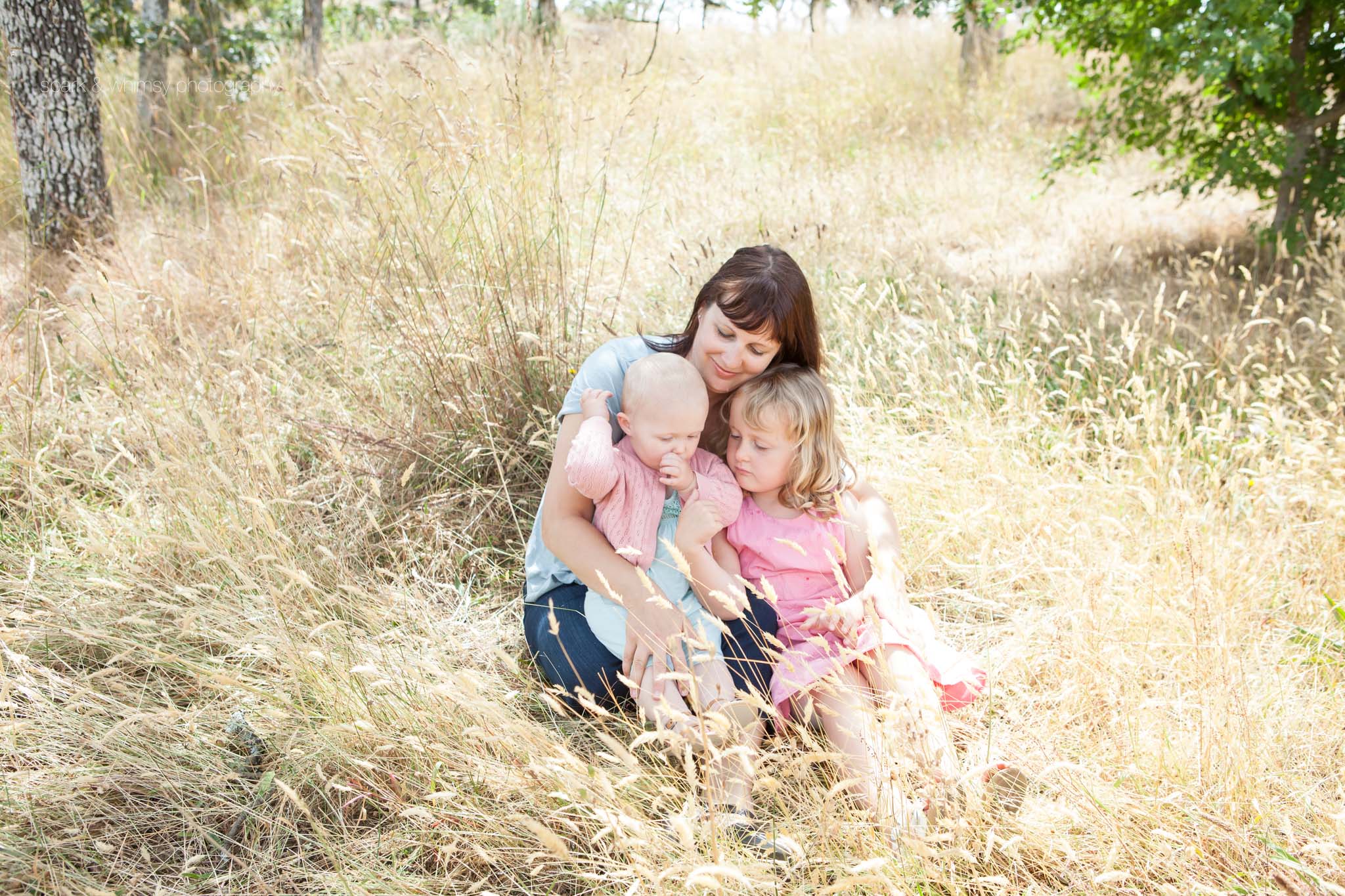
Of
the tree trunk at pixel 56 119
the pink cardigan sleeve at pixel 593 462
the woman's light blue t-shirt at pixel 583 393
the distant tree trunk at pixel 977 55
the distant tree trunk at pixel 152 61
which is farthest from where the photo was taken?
the distant tree trunk at pixel 977 55

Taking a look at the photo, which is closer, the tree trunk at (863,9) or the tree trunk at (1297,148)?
the tree trunk at (1297,148)

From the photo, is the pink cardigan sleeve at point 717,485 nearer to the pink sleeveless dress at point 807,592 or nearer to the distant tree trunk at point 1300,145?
the pink sleeveless dress at point 807,592

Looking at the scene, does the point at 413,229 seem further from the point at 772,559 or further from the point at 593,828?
the point at 593,828

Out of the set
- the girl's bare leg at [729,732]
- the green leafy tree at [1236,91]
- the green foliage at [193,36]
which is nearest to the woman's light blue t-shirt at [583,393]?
the girl's bare leg at [729,732]

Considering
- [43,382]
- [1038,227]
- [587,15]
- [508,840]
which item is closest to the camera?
[508,840]

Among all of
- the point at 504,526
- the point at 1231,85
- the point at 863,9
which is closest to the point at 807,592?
the point at 504,526

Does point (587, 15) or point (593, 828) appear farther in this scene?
point (587, 15)

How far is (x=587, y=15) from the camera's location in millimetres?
13633

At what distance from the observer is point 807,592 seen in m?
2.37

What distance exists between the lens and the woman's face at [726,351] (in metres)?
2.30

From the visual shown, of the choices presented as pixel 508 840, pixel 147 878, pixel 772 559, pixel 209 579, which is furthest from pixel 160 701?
pixel 772 559

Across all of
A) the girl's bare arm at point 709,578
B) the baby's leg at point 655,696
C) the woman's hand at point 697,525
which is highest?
the woman's hand at point 697,525

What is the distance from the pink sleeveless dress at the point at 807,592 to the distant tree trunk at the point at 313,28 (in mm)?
6844

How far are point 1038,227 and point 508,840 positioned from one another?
556 cm
